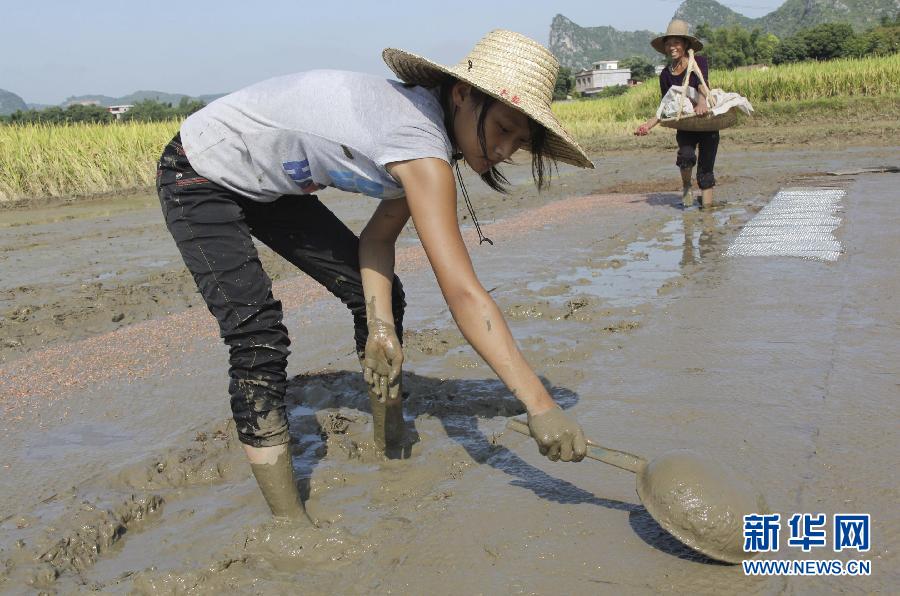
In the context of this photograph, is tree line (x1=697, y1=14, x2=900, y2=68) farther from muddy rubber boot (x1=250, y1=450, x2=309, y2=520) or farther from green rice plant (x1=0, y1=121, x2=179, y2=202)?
muddy rubber boot (x1=250, y1=450, x2=309, y2=520)

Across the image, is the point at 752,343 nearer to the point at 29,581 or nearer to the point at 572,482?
the point at 572,482

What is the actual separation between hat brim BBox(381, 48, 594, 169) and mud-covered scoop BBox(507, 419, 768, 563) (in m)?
0.77

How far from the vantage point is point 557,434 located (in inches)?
76.1

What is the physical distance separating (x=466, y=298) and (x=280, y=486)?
2.69ft

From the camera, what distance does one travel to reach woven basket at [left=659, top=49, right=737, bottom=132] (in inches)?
270

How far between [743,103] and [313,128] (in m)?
5.74

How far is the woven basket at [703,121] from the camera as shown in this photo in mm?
6863

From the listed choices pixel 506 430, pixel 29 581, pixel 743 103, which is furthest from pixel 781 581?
pixel 743 103

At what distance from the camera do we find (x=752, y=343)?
3572 millimetres

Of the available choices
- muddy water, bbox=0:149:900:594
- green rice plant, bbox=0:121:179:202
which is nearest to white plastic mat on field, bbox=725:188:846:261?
muddy water, bbox=0:149:900:594

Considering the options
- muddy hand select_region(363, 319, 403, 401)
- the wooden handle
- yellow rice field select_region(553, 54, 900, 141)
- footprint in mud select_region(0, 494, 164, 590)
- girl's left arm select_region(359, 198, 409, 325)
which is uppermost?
girl's left arm select_region(359, 198, 409, 325)

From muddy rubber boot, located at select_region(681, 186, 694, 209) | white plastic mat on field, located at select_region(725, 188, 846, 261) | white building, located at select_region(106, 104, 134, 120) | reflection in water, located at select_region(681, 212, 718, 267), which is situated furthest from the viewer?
white building, located at select_region(106, 104, 134, 120)

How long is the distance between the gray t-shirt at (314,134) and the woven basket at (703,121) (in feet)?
17.3

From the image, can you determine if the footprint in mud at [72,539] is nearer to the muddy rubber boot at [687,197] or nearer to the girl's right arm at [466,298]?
the girl's right arm at [466,298]
